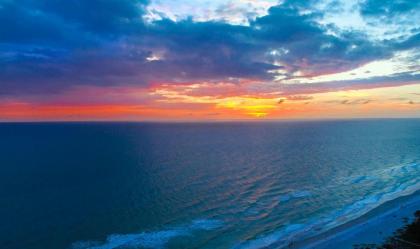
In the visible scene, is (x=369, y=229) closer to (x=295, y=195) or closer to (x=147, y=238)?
(x=295, y=195)

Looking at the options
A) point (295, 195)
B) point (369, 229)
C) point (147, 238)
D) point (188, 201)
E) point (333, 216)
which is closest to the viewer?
point (147, 238)

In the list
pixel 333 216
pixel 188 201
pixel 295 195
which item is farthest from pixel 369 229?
pixel 188 201

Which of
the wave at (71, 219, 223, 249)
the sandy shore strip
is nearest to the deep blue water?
the wave at (71, 219, 223, 249)

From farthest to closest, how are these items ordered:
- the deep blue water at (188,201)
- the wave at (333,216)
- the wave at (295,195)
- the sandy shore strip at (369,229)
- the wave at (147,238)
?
the wave at (295,195) → the deep blue water at (188,201) → the wave at (333,216) → the sandy shore strip at (369,229) → the wave at (147,238)

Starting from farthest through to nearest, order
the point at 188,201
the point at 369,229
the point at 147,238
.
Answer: the point at 188,201 → the point at 369,229 → the point at 147,238

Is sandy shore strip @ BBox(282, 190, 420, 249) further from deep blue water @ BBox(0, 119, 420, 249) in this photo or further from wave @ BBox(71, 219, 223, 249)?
wave @ BBox(71, 219, 223, 249)

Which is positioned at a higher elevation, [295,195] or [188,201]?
[188,201]

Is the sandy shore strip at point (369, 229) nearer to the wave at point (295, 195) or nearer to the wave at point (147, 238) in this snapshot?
the wave at point (295, 195)

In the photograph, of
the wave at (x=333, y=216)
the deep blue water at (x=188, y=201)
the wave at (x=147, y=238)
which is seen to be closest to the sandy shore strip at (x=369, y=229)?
the wave at (x=333, y=216)
